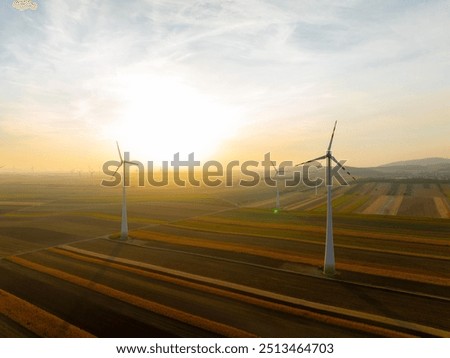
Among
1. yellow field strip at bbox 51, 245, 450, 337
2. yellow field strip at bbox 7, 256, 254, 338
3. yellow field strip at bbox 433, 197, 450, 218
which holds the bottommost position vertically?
yellow field strip at bbox 51, 245, 450, 337

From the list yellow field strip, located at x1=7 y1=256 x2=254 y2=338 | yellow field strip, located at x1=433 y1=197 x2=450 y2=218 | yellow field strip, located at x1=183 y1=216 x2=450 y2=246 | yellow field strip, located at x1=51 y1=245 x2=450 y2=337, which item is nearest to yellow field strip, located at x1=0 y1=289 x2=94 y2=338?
yellow field strip, located at x1=7 y1=256 x2=254 y2=338

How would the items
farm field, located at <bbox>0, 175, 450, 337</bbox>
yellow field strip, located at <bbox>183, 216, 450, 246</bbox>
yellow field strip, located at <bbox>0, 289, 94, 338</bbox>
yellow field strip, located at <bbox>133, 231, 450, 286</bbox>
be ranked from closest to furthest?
yellow field strip, located at <bbox>0, 289, 94, 338</bbox> < farm field, located at <bbox>0, 175, 450, 337</bbox> < yellow field strip, located at <bbox>133, 231, 450, 286</bbox> < yellow field strip, located at <bbox>183, 216, 450, 246</bbox>

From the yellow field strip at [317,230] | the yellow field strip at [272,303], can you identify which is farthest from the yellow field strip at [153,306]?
the yellow field strip at [317,230]

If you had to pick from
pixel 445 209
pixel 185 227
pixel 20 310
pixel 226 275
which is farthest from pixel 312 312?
pixel 445 209

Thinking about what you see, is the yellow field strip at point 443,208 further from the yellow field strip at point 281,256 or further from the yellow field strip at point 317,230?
the yellow field strip at point 281,256

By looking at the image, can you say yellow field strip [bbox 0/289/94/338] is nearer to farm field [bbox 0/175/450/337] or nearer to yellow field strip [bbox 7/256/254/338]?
farm field [bbox 0/175/450/337]

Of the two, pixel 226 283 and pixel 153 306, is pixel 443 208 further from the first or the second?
pixel 153 306
